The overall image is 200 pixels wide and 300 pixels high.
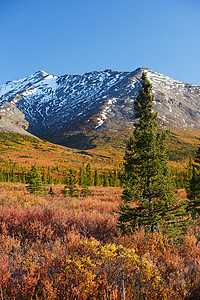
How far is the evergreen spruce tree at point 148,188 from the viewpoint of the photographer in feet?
20.7

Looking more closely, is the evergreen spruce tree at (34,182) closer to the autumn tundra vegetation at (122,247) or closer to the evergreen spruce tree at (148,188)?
the autumn tundra vegetation at (122,247)

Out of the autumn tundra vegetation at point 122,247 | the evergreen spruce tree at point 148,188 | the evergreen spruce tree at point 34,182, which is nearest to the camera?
the autumn tundra vegetation at point 122,247

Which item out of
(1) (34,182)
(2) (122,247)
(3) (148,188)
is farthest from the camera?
(1) (34,182)

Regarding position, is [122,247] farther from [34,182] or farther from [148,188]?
[34,182]

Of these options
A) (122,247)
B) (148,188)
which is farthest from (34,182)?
(122,247)

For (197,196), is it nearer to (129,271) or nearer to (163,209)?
(163,209)

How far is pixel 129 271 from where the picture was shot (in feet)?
10.7

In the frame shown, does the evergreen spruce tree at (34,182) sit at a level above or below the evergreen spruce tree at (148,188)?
below

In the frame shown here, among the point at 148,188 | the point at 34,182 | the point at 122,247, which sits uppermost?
the point at 148,188

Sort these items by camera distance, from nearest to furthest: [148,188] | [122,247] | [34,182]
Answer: [122,247], [148,188], [34,182]

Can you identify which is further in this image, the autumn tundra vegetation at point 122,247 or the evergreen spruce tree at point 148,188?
the evergreen spruce tree at point 148,188

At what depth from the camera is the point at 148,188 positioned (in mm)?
6574

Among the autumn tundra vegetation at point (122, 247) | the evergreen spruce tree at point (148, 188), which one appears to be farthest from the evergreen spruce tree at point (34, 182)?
the evergreen spruce tree at point (148, 188)

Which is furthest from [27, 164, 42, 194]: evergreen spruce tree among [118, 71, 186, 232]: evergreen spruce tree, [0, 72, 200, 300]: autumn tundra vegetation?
[118, 71, 186, 232]: evergreen spruce tree
